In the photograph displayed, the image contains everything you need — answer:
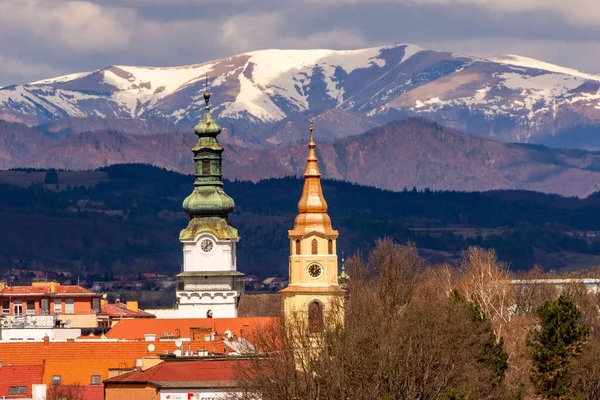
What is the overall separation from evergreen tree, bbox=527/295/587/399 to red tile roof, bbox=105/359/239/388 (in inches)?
536

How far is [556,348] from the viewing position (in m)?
98.6

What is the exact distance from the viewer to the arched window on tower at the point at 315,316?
110 m

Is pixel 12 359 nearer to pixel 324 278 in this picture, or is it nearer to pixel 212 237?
pixel 324 278

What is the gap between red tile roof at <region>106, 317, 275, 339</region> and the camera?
153m

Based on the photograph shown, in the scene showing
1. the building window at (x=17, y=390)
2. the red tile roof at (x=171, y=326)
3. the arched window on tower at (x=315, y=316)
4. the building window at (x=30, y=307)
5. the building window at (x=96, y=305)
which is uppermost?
the building window at (x=96, y=305)

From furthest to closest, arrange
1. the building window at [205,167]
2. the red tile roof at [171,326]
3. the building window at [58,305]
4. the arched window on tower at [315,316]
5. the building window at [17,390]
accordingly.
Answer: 1. the building window at [205,167]
2. the building window at [58,305]
3. the red tile roof at [171,326]
4. the building window at [17,390]
5. the arched window on tower at [315,316]

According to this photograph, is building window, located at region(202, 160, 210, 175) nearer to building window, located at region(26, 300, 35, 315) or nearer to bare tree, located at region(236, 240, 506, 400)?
building window, located at region(26, 300, 35, 315)

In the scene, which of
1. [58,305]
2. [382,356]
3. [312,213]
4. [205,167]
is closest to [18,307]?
[58,305]

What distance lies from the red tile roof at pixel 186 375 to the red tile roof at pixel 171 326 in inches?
1767

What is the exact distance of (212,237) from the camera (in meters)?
183

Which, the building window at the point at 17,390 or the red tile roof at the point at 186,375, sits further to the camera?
the building window at the point at 17,390

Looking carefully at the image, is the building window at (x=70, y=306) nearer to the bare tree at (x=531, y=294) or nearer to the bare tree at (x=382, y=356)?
the bare tree at (x=531, y=294)

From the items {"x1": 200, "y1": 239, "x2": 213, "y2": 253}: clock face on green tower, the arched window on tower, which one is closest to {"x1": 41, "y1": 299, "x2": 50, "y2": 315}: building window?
{"x1": 200, "y1": 239, "x2": 213, "y2": 253}: clock face on green tower

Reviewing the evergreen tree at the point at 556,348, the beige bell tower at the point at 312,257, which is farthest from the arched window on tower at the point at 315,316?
the evergreen tree at the point at 556,348
